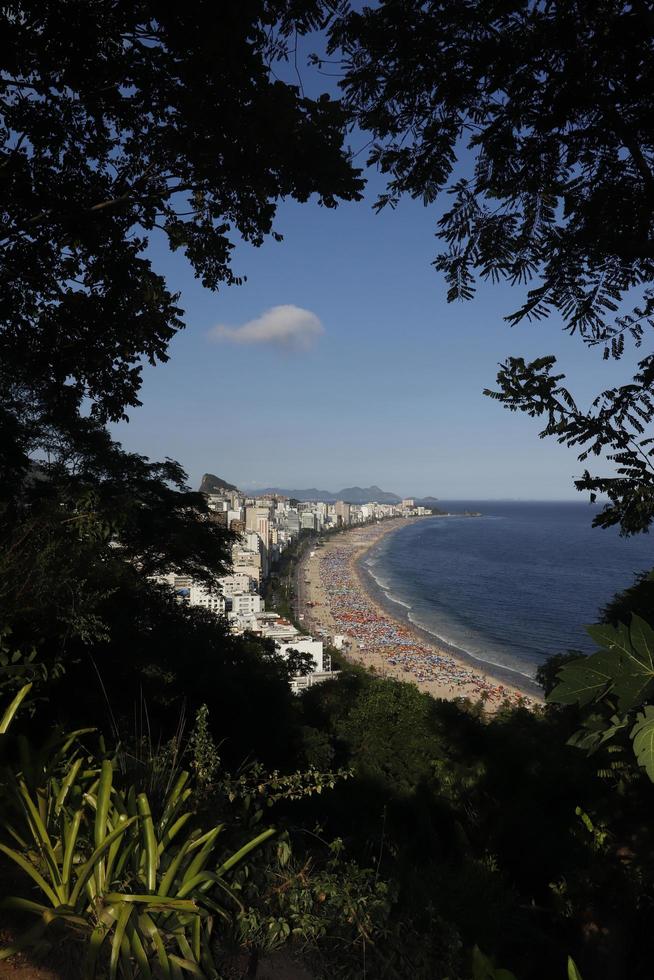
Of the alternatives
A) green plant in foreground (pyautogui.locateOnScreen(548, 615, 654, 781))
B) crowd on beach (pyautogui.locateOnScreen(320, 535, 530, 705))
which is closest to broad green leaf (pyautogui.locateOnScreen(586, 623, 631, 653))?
green plant in foreground (pyautogui.locateOnScreen(548, 615, 654, 781))

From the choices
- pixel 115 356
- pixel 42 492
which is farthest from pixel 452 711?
pixel 115 356

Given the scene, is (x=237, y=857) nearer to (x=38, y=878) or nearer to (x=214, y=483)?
(x=38, y=878)

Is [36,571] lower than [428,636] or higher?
higher

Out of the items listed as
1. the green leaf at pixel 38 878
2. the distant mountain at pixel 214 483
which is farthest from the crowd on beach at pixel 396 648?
the distant mountain at pixel 214 483

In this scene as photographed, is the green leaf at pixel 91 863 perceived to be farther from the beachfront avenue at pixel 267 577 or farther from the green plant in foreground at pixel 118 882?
the beachfront avenue at pixel 267 577

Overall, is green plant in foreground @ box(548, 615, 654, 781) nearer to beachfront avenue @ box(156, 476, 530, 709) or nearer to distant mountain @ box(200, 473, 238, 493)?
beachfront avenue @ box(156, 476, 530, 709)

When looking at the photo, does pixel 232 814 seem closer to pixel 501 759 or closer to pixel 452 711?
pixel 501 759
